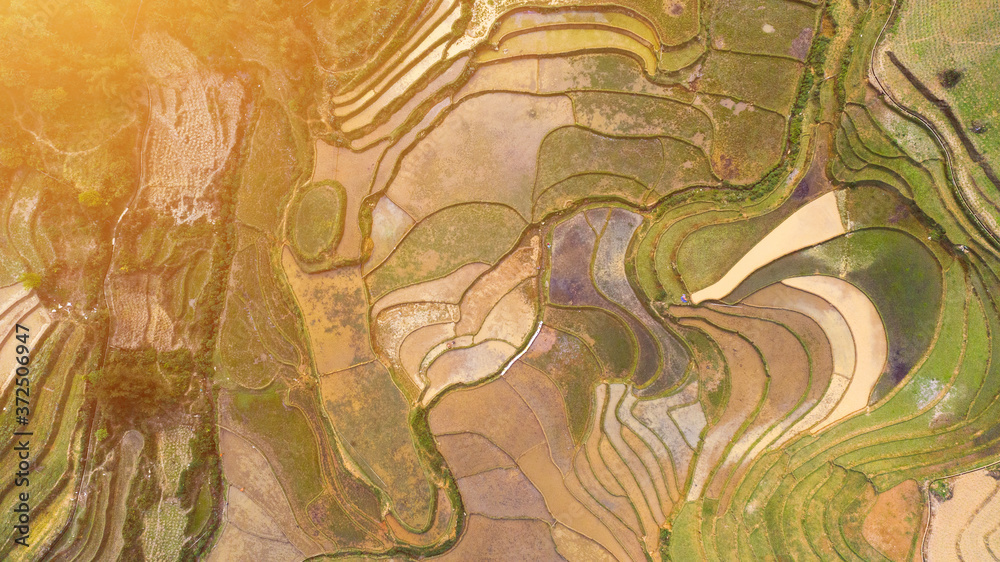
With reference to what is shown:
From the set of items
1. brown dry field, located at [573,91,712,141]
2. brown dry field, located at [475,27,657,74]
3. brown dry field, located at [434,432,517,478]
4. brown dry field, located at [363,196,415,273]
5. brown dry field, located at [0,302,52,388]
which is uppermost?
brown dry field, located at [475,27,657,74]

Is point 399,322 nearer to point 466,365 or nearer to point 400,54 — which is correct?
point 466,365

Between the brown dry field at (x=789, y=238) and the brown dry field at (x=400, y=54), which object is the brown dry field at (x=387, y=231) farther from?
the brown dry field at (x=789, y=238)

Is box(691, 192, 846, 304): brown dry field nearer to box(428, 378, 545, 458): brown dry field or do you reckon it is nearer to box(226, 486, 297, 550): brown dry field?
box(428, 378, 545, 458): brown dry field

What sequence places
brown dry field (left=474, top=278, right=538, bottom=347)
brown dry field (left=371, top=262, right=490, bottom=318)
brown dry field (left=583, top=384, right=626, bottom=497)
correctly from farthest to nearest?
brown dry field (left=371, top=262, right=490, bottom=318) < brown dry field (left=474, top=278, right=538, bottom=347) < brown dry field (left=583, top=384, right=626, bottom=497)

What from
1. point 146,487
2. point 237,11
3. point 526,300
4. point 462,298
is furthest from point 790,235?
point 146,487

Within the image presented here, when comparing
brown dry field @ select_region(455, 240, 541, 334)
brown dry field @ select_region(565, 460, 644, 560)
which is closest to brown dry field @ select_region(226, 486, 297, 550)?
brown dry field @ select_region(455, 240, 541, 334)

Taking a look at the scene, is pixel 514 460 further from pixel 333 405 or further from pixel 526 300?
pixel 333 405
